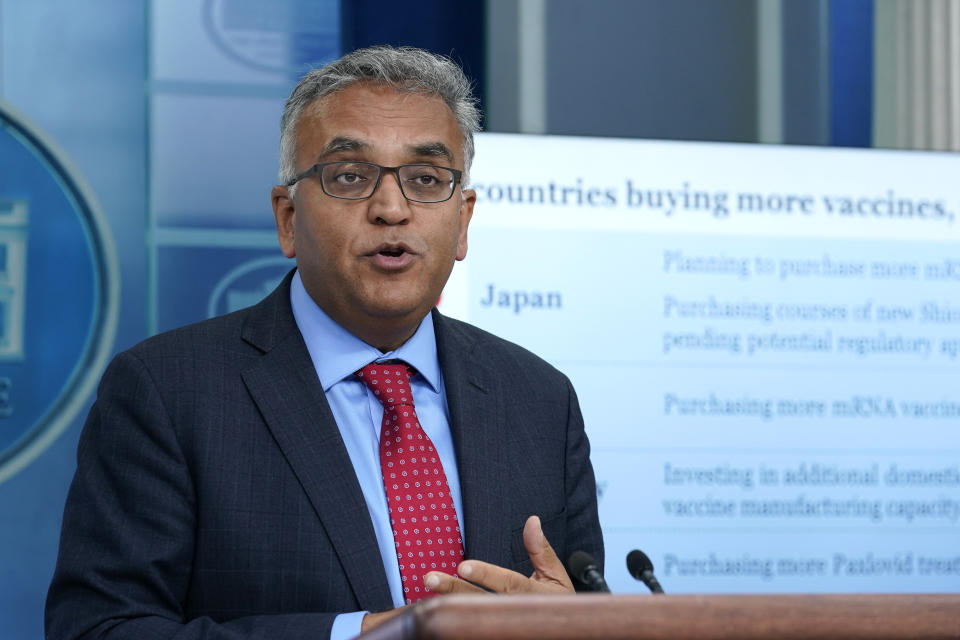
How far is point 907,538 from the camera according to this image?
10.8 ft

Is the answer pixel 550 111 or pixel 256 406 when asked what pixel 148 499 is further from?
pixel 550 111

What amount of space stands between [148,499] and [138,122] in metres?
2.06

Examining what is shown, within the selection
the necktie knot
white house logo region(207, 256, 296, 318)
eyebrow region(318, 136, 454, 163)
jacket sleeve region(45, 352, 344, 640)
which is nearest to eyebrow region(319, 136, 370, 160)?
eyebrow region(318, 136, 454, 163)

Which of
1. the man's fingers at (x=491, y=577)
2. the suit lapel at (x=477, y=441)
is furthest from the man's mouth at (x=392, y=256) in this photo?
the man's fingers at (x=491, y=577)

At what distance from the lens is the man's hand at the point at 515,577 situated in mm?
1562

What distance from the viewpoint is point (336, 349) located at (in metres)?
1.99

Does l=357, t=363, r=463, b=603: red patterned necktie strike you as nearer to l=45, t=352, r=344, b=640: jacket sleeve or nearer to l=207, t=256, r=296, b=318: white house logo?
l=45, t=352, r=344, b=640: jacket sleeve

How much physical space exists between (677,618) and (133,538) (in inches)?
42.8

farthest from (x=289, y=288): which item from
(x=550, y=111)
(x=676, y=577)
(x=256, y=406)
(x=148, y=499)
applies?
(x=550, y=111)

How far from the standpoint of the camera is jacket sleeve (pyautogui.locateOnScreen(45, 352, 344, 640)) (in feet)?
5.43

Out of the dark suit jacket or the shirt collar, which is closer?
the dark suit jacket

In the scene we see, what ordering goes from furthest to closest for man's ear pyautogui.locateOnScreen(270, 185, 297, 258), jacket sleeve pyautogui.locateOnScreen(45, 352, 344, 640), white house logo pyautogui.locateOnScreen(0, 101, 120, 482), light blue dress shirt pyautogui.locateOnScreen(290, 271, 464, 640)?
white house logo pyautogui.locateOnScreen(0, 101, 120, 482), man's ear pyautogui.locateOnScreen(270, 185, 297, 258), light blue dress shirt pyautogui.locateOnScreen(290, 271, 464, 640), jacket sleeve pyautogui.locateOnScreen(45, 352, 344, 640)

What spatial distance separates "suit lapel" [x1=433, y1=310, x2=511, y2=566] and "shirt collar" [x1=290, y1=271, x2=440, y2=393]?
54 mm

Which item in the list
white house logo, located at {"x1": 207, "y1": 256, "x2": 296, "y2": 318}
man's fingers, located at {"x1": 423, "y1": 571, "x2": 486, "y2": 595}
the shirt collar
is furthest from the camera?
white house logo, located at {"x1": 207, "y1": 256, "x2": 296, "y2": 318}
